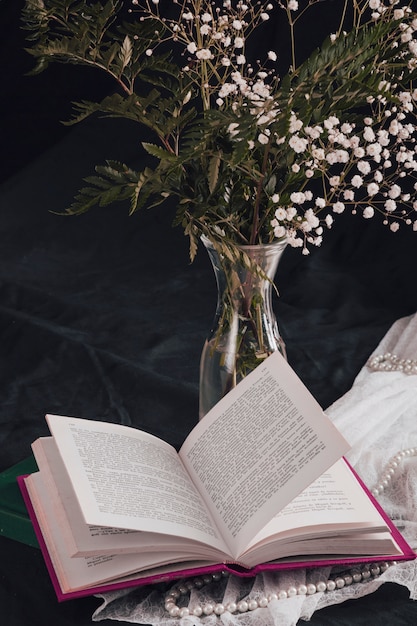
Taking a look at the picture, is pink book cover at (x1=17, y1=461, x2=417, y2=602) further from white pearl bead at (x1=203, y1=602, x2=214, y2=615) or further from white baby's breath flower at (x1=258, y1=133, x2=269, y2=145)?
white baby's breath flower at (x1=258, y1=133, x2=269, y2=145)

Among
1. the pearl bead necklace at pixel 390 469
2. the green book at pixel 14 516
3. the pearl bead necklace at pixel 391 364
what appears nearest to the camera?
the green book at pixel 14 516

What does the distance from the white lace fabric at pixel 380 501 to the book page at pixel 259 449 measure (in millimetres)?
85

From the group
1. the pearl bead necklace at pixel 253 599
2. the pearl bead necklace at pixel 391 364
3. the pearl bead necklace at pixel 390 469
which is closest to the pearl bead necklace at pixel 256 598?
the pearl bead necklace at pixel 253 599

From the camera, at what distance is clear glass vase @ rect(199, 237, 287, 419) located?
119 cm

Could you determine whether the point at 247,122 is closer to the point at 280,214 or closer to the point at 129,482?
the point at 280,214

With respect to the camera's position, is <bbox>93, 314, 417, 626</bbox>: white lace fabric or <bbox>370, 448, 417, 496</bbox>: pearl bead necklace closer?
<bbox>93, 314, 417, 626</bbox>: white lace fabric

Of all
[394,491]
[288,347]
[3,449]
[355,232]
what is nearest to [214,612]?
[394,491]


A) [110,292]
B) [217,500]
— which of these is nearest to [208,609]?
[217,500]

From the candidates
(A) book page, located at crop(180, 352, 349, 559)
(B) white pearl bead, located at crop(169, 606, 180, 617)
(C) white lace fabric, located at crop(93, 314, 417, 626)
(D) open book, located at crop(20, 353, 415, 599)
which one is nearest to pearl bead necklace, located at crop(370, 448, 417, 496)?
(C) white lace fabric, located at crop(93, 314, 417, 626)

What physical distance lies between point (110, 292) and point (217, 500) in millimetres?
1270

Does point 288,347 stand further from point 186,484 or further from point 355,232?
point 186,484

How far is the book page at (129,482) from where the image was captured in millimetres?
980

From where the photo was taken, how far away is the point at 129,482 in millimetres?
1052

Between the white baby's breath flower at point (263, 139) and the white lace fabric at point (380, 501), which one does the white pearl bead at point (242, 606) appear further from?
the white baby's breath flower at point (263, 139)
